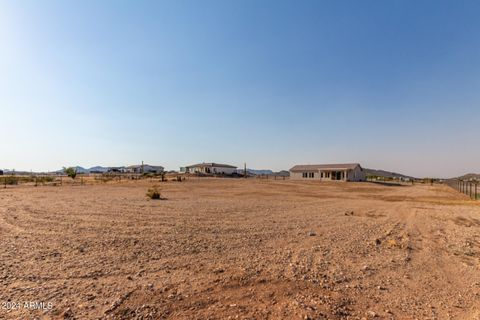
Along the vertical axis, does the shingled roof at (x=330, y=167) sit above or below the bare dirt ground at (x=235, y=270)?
above

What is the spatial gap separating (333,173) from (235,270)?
57.2 meters

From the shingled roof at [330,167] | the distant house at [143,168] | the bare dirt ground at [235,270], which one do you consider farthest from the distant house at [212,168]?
the bare dirt ground at [235,270]

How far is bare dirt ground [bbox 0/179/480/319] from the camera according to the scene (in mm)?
3996

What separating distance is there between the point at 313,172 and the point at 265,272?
59646 mm

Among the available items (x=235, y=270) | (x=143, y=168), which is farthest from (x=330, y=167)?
(x=143, y=168)

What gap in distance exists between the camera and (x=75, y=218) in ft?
35.5

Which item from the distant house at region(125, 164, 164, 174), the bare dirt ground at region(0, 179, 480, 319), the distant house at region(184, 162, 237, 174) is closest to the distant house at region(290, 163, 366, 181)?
the distant house at region(184, 162, 237, 174)

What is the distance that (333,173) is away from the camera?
192ft

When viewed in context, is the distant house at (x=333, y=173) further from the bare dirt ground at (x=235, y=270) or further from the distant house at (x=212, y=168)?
the bare dirt ground at (x=235, y=270)

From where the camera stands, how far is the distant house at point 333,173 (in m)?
55.6

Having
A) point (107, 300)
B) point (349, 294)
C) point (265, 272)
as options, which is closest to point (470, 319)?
point (349, 294)

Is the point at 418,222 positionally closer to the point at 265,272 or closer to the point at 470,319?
the point at 470,319

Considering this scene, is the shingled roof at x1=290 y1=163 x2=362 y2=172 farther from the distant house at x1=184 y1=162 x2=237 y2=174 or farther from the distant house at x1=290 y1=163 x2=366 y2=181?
the distant house at x1=184 y1=162 x2=237 y2=174

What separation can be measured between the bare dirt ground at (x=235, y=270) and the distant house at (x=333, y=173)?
47459 mm
